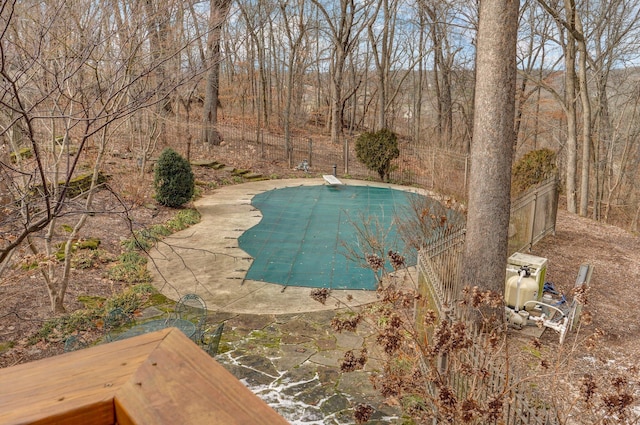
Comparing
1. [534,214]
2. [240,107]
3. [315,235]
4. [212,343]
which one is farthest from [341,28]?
[212,343]

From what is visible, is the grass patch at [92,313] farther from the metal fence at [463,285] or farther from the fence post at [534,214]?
the fence post at [534,214]

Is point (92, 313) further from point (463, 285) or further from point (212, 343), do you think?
point (463, 285)

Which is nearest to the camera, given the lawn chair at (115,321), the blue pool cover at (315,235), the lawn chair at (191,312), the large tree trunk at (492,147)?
the large tree trunk at (492,147)

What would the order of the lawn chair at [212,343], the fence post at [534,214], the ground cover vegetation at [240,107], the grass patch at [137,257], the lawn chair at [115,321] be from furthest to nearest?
the fence post at [534,214], the grass patch at [137,257], the lawn chair at [115,321], the lawn chair at [212,343], the ground cover vegetation at [240,107]

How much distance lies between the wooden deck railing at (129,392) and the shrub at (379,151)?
16080 millimetres

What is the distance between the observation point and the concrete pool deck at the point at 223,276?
6793mm

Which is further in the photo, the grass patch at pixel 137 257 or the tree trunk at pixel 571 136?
the tree trunk at pixel 571 136

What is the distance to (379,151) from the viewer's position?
1672 centimetres

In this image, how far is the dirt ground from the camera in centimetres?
530

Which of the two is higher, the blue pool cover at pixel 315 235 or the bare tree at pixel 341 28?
the bare tree at pixel 341 28

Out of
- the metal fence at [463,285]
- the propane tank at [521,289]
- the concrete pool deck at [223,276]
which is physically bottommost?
the concrete pool deck at [223,276]

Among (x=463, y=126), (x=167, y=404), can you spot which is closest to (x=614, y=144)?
(x=463, y=126)

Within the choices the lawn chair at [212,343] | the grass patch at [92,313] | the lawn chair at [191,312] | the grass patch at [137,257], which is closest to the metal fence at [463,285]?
the lawn chair at [212,343]

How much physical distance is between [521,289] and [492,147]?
1923mm
